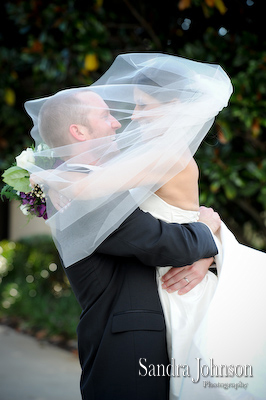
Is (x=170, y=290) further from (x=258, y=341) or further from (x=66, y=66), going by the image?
(x=66, y=66)

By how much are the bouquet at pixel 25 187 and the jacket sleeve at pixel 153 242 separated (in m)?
0.32

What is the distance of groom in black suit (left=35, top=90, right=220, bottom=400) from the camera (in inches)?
67.1

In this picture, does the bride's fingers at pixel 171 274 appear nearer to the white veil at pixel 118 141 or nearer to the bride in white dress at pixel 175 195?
the bride in white dress at pixel 175 195

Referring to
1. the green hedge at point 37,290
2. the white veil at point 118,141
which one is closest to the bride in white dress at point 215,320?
the white veil at point 118,141

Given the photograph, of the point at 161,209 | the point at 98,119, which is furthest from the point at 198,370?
the point at 98,119

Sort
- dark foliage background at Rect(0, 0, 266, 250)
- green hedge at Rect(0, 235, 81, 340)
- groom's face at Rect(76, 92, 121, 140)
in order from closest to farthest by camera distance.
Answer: groom's face at Rect(76, 92, 121, 140) < dark foliage background at Rect(0, 0, 266, 250) < green hedge at Rect(0, 235, 81, 340)

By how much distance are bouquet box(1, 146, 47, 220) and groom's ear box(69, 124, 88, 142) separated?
0.59 ft

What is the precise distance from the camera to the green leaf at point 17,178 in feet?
6.09

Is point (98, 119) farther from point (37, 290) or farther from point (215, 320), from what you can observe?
point (37, 290)

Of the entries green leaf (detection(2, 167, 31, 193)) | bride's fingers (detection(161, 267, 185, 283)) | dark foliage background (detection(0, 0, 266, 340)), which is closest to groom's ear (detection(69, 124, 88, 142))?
green leaf (detection(2, 167, 31, 193))

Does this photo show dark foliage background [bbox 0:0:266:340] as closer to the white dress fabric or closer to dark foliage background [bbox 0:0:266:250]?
dark foliage background [bbox 0:0:266:250]

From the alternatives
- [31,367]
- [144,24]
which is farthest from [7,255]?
[144,24]

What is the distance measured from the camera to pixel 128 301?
1.76m

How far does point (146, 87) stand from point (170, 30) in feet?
10.6
